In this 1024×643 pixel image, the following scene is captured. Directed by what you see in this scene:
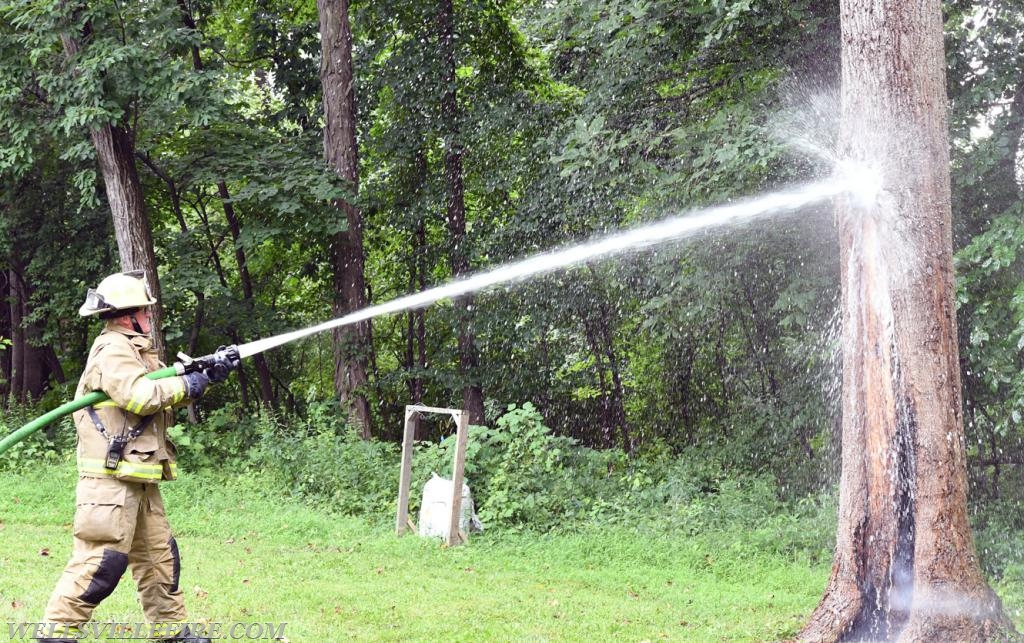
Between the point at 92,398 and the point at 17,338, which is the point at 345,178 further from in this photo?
the point at 92,398

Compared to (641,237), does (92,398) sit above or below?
below

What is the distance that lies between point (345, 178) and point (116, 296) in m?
8.09

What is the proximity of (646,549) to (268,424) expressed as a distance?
554 centimetres

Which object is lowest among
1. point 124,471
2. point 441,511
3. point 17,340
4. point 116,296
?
point 441,511

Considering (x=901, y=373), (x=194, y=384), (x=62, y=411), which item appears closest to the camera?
(x=62, y=411)

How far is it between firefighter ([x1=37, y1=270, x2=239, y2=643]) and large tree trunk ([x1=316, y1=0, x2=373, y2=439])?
25.5 ft

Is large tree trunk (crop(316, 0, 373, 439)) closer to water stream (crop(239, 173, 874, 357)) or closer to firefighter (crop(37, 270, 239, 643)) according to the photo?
water stream (crop(239, 173, 874, 357))

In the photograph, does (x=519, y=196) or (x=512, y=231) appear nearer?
(x=512, y=231)

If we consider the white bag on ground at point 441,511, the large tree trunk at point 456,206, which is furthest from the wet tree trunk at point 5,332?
the white bag on ground at point 441,511

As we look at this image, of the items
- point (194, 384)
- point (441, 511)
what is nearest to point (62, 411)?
point (194, 384)

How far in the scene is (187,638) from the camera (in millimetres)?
5219

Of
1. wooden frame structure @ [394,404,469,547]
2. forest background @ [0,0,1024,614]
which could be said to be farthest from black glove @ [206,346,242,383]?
forest background @ [0,0,1024,614]

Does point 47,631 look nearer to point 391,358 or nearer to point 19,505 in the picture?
point 19,505

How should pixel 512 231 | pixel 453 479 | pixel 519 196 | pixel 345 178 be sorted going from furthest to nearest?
pixel 519 196 < pixel 512 231 < pixel 345 178 < pixel 453 479
